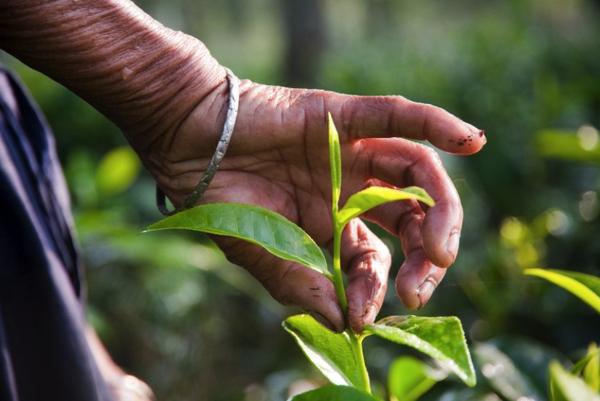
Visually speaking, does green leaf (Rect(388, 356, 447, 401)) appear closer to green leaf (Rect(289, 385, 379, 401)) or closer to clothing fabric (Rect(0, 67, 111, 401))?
green leaf (Rect(289, 385, 379, 401))

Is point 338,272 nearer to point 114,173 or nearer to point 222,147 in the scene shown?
point 222,147

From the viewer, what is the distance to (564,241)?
2420 millimetres

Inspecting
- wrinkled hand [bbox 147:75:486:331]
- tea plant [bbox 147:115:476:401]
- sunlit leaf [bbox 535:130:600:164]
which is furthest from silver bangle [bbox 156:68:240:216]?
sunlit leaf [bbox 535:130:600:164]

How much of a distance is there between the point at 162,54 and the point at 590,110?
10.3ft

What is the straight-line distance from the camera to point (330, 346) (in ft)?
3.18

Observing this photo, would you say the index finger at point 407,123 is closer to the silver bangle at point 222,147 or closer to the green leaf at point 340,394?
the silver bangle at point 222,147

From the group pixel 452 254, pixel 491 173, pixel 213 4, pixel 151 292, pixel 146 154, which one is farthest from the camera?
pixel 213 4

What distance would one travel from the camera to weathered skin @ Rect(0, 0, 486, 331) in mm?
1144

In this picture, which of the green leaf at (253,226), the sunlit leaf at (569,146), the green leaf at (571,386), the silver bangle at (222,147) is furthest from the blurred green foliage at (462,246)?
the green leaf at (571,386)

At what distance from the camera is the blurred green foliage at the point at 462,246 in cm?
230

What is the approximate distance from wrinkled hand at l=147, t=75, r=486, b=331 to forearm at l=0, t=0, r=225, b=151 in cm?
4

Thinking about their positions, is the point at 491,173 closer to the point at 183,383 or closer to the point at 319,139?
the point at 183,383

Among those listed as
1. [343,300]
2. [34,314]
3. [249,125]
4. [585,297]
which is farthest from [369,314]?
[34,314]

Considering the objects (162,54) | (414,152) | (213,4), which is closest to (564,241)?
(414,152)
